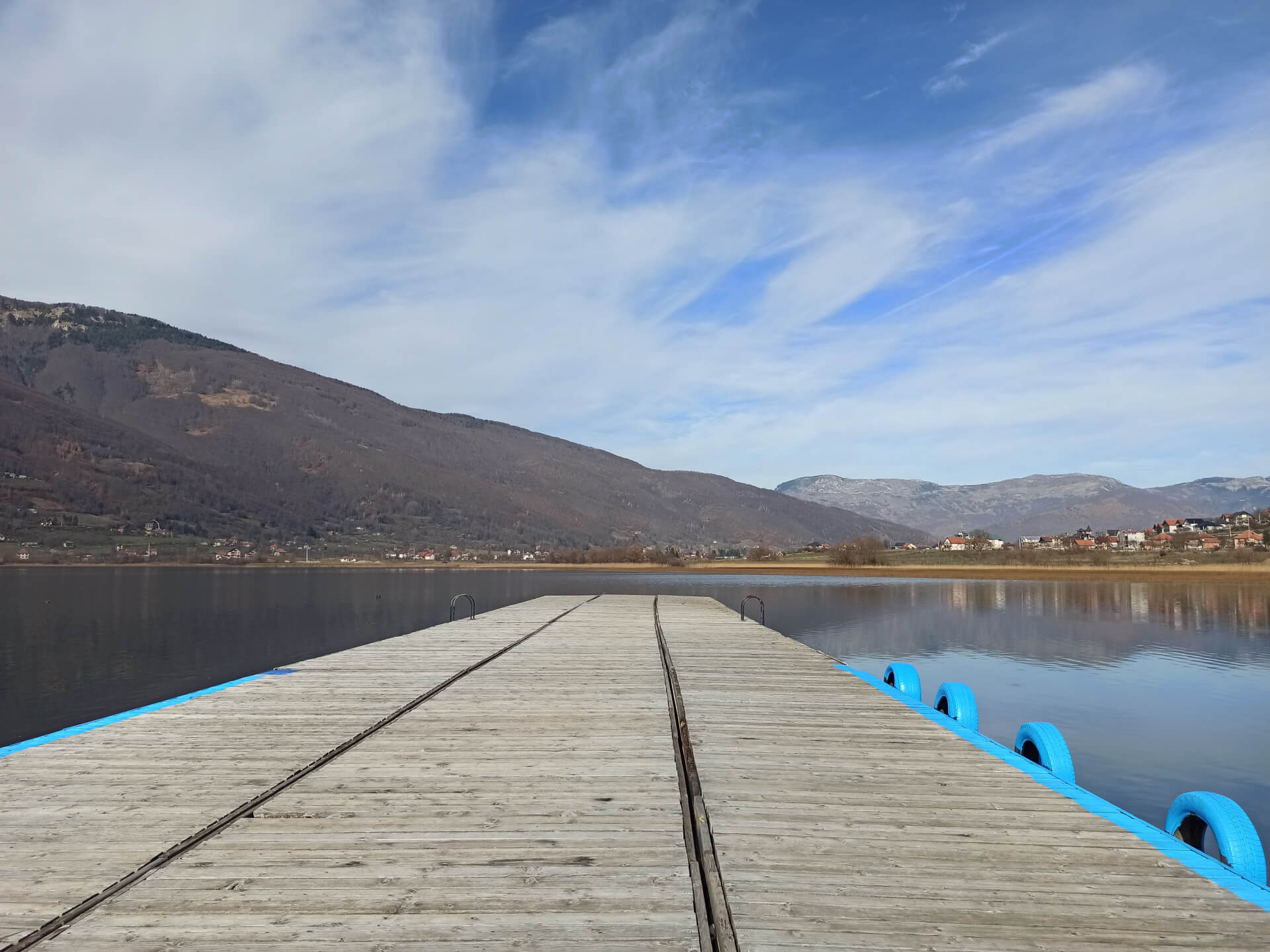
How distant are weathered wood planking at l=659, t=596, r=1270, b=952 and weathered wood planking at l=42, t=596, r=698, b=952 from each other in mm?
517

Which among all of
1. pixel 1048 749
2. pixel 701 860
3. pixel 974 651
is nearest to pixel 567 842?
pixel 701 860

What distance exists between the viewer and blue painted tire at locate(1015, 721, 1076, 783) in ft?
28.4

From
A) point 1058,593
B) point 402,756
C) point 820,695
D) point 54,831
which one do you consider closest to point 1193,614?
point 1058,593

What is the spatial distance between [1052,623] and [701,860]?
35.7 m

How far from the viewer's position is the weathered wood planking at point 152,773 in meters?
4.72

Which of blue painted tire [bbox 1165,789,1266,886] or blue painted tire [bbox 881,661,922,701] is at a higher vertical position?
blue painted tire [bbox 1165,789,1266,886]

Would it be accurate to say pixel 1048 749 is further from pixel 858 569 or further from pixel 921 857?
pixel 858 569

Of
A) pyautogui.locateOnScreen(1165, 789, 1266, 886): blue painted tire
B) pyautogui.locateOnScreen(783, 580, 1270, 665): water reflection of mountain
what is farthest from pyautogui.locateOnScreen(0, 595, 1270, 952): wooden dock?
pyautogui.locateOnScreen(783, 580, 1270, 665): water reflection of mountain

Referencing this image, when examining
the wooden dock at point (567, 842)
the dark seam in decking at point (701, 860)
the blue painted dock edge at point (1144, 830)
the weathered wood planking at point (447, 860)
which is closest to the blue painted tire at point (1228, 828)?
the blue painted dock edge at point (1144, 830)

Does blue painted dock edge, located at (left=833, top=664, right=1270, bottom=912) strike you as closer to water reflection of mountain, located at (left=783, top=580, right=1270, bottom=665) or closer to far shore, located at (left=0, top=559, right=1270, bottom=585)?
water reflection of mountain, located at (left=783, top=580, right=1270, bottom=665)

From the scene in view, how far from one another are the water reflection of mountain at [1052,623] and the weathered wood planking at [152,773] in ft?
59.6

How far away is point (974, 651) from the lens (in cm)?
2706

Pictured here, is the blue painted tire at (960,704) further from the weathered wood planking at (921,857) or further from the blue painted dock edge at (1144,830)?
the weathered wood planking at (921,857)

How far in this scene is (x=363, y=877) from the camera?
4.61 metres
